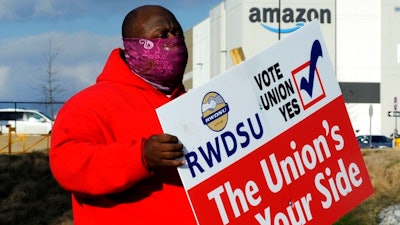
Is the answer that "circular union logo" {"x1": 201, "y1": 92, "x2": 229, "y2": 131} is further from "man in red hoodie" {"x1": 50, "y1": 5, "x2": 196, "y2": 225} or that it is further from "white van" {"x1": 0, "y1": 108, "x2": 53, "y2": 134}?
"white van" {"x1": 0, "y1": 108, "x2": 53, "y2": 134}

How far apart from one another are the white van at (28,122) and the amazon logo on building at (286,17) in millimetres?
27206

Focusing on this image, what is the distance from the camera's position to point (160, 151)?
3027 mm

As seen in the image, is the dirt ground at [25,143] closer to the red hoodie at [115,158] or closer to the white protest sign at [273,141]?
the white protest sign at [273,141]

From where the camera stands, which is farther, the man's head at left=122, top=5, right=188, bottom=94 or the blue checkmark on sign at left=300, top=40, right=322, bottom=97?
the blue checkmark on sign at left=300, top=40, right=322, bottom=97

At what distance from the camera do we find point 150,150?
3021mm

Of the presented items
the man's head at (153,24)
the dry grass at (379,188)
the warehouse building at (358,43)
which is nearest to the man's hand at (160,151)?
the man's head at (153,24)

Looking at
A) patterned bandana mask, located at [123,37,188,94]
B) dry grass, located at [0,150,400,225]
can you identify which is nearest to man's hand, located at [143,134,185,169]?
patterned bandana mask, located at [123,37,188,94]

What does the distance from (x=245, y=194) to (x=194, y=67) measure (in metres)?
77.9

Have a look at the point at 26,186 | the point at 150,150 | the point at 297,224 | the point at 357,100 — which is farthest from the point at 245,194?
the point at 357,100

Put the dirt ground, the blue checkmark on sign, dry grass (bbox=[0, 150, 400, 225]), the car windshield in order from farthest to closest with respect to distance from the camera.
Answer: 1. the car windshield
2. the dirt ground
3. dry grass (bbox=[0, 150, 400, 225])
4. the blue checkmark on sign

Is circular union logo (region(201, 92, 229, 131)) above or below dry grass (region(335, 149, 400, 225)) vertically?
above

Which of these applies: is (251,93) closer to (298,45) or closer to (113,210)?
(298,45)

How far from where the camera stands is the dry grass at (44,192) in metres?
16.9

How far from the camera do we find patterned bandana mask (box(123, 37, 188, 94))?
10.8 ft
